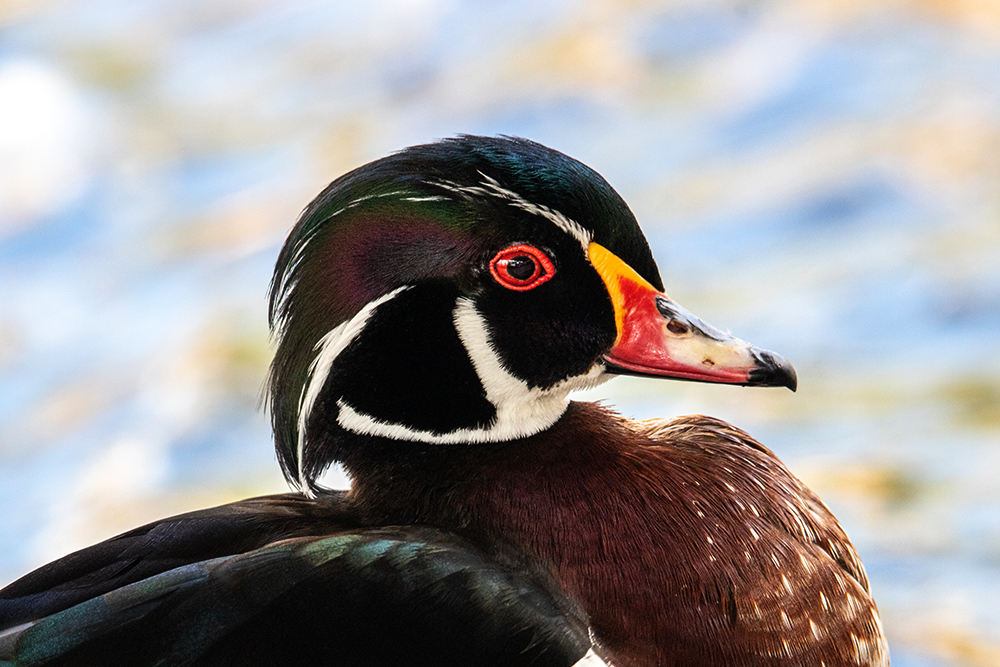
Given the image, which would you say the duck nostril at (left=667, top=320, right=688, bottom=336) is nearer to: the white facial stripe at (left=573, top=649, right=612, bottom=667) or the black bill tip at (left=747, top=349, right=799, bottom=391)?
the black bill tip at (left=747, top=349, right=799, bottom=391)

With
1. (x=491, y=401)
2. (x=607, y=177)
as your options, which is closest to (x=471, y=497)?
(x=491, y=401)

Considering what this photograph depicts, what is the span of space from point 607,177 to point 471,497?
2.50 meters

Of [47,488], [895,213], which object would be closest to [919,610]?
[895,213]

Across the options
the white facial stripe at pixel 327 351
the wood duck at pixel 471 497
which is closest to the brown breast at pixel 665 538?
the wood duck at pixel 471 497

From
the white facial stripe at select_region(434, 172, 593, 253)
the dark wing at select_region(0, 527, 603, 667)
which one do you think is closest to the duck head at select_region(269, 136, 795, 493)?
the white facial stripe at select_region(434, 172, 593, 253)

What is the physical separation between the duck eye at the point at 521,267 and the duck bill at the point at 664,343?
6 centimetres

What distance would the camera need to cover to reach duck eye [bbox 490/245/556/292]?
1.43m

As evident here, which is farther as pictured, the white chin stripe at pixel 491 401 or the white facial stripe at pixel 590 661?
the white chin stripe at pixel 491 401

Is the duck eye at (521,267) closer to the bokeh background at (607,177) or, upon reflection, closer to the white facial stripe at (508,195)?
the white facial stripe at (508,195)

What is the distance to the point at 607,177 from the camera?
12.6 ft

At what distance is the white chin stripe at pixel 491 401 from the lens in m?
1.45

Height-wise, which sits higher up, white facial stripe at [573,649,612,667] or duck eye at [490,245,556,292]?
duck eye at [490,245,556,292]

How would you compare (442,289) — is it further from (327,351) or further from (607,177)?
(607,177)

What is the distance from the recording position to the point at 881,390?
3145mm
